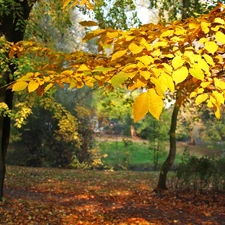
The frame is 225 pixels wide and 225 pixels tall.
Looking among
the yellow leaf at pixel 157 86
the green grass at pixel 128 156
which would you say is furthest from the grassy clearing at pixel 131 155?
the yellow leaf at pixel 157 86

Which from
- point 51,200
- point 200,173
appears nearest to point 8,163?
point 51,200

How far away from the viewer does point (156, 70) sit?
4.46 feet

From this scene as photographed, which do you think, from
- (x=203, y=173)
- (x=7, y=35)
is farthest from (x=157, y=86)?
(x=203, y=173)

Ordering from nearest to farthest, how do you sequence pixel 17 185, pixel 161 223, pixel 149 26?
pixel 149 26 < pixel 161 223 < pixel 17 185

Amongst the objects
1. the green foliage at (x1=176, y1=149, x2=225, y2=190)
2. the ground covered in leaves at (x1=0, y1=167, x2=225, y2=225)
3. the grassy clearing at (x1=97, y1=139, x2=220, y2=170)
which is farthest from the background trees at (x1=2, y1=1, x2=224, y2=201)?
the grassy clearing at (x1=97, y1=139, x2=220, y2=170)

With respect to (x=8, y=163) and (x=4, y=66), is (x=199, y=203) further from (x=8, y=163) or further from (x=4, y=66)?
(x=8, y=163)

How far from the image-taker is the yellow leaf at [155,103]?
45.3 inches

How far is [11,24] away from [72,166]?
456 inches

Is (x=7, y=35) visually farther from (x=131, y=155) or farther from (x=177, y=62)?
(x=131, y=155)

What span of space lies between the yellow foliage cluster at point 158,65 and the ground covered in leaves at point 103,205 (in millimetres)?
4553

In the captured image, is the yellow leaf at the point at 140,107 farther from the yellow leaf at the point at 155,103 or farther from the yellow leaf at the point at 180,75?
the yellow leaf at the point at 180,75

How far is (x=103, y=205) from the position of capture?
7664 mm

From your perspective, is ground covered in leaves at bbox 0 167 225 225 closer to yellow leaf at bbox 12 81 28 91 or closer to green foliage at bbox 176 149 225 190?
green foliage at bbox 176 149 225 190

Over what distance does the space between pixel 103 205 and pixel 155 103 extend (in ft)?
22.7
